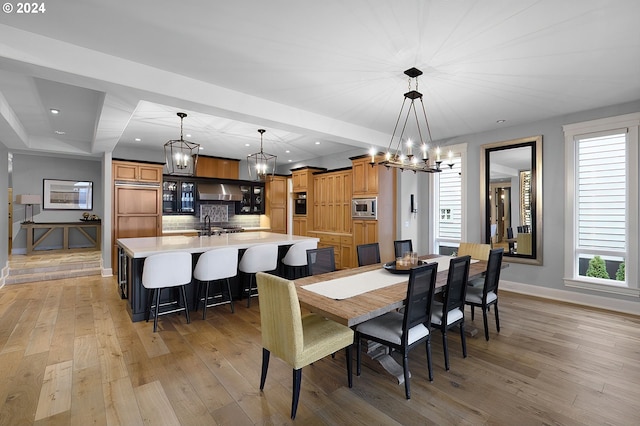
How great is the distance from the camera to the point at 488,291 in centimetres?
329

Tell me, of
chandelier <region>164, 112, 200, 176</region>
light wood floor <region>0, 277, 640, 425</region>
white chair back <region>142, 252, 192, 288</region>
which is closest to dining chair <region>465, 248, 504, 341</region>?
light wood floor <region>0, 277, 640, 425</region>

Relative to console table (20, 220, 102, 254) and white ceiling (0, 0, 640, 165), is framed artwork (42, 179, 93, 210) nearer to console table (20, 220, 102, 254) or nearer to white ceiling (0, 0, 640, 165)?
console table (20, 220, 102, 254)

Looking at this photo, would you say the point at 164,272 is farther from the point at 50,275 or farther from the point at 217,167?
the point at 217,167

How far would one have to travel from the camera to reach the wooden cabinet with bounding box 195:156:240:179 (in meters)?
7.70

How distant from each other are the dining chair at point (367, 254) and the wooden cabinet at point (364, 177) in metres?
2.17

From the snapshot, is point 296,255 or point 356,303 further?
point 296,255

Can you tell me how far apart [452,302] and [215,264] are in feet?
8.98

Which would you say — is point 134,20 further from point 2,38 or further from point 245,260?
point 245,260

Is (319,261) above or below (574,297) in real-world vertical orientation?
above

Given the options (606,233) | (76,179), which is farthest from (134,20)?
(76,179)

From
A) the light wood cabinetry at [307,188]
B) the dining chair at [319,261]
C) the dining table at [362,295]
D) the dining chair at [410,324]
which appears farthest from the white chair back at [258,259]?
the light wood cabinetry at [307,188]

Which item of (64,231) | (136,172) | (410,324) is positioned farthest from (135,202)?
(410,324)

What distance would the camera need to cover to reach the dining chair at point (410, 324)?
215cm

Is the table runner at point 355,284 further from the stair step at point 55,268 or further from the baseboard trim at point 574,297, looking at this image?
the stair step at point 55,268
